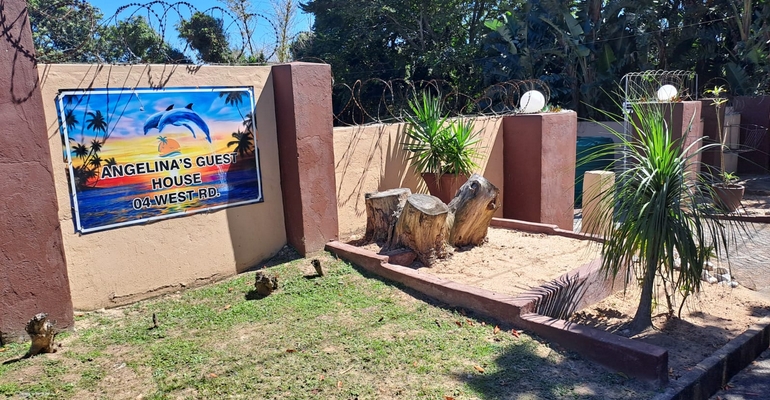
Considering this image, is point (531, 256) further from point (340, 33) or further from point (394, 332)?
point (340, 33)

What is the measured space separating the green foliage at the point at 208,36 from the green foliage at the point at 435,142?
2.64 metres

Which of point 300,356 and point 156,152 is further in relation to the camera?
point 156,152

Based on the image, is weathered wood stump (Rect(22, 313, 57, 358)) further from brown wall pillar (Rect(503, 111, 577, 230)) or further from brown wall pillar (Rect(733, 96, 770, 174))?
brown wall pillar (Rect(733, 96, 770, 174))

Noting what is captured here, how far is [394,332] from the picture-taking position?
4.54 m

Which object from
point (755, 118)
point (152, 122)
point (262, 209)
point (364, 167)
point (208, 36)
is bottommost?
point (262, 209)

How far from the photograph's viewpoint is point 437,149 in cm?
762

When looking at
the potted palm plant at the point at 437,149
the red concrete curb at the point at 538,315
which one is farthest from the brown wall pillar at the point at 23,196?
the potted palm plant at the point at 437,149

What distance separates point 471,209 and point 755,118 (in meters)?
13.7

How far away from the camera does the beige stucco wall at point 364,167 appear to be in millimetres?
6930

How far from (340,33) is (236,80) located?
16920 millimetres

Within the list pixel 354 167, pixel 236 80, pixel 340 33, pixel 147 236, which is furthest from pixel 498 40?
pixel 147 236

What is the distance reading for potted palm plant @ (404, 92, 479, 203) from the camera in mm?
7617

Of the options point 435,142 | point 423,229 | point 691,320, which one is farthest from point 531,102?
point 691,320

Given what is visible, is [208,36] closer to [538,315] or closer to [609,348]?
[538,315]
